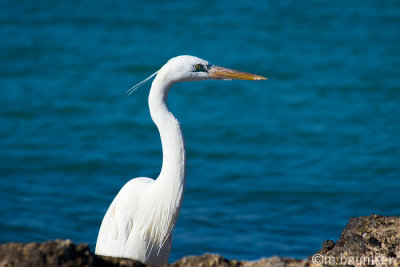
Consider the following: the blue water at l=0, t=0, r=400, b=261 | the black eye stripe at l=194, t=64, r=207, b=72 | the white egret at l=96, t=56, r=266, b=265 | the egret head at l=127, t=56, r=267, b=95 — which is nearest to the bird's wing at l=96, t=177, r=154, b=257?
the white egret at l=96, t=56, r=266, b=265

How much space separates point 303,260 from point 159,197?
1.75m

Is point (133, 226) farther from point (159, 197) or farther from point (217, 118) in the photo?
point (217, 118)

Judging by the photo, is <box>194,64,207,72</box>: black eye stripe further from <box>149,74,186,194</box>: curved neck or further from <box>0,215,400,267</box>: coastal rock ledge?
<box>0,215,400,267</box>: coastal rock ledge

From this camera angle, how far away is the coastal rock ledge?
3078 mm

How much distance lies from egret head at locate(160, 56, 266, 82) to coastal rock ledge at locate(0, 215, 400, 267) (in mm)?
1589

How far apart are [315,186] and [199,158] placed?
7.45 feet

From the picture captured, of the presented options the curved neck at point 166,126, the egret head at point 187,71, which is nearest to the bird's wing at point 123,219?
the curved neck at point 166,126

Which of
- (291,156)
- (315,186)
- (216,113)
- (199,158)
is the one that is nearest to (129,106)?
(216,113)

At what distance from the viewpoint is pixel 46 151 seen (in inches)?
A: 444

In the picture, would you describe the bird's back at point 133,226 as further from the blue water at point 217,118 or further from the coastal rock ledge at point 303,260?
the blue water at point 217,118

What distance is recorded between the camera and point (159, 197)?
4812 mm

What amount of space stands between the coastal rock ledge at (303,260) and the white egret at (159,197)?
1212mm

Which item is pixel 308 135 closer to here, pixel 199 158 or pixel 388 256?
pixel 199 158

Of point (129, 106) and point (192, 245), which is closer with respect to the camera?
point (192, 245)
